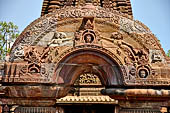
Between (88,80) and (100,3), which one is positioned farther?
(88,80)

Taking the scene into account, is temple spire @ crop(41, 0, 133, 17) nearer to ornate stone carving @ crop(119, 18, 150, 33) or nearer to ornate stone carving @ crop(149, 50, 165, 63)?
ornate stone carving @ crop(119, 18, 150, 33)

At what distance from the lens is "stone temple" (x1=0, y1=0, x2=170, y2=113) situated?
217 inches

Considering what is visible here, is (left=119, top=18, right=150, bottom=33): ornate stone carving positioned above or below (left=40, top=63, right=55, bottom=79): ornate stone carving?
above

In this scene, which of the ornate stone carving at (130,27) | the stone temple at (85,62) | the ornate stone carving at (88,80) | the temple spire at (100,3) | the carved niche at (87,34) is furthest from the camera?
the ornate stone carving at (88,80)

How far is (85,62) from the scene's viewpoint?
596cm

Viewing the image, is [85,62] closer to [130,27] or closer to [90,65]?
[90,65]

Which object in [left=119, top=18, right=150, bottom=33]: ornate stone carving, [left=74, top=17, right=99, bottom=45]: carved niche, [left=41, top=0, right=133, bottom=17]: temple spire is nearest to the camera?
[left=74, top=17, right=99, bottom=45]: carved niche

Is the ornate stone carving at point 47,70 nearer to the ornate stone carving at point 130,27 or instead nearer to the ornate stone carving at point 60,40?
the ornate stone carving at point 60,40

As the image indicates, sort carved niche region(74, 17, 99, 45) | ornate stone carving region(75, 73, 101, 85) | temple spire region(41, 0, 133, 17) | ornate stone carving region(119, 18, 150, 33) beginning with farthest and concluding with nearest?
ornate stone carving region(75, 73, 101, 85) → temple spire region(41, 0, 133, 17) → ornate stone carving region(119, 18, 150, 33) → carved niche region(74, 17, 99, 45)

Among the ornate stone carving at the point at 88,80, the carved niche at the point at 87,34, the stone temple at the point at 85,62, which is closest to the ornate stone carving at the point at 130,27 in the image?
the stone temple at the point at 85,62

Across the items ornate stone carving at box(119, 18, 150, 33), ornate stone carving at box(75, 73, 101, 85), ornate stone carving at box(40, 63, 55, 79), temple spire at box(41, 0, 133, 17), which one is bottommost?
ornate stone carving at box(75, 73, 101, 85)

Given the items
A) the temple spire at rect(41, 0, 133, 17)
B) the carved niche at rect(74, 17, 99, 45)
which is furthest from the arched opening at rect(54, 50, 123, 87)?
the temple spire at rect(41, 0, 133, 17)

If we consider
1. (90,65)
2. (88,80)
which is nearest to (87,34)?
(90,65)

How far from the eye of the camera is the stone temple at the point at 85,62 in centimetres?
551
